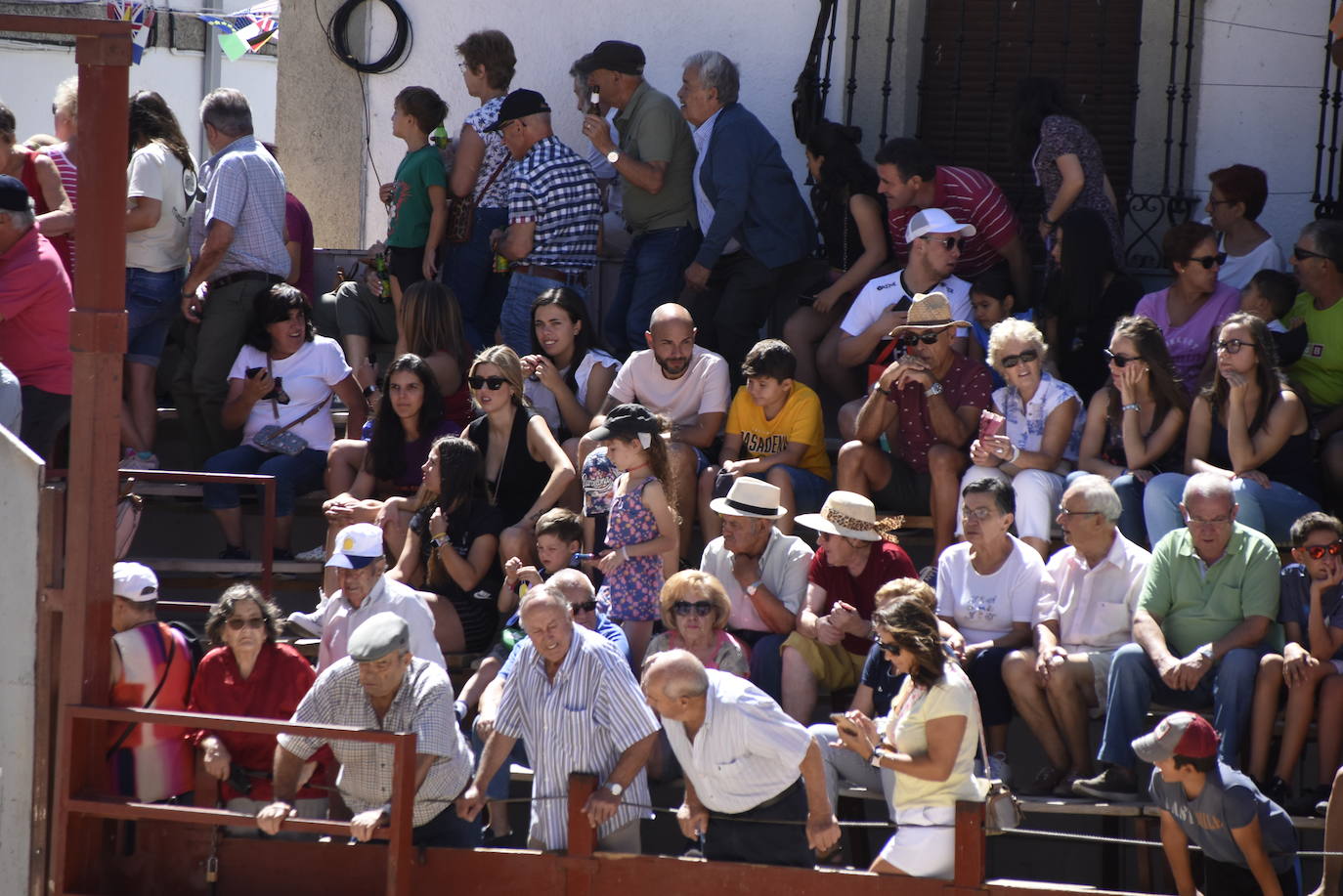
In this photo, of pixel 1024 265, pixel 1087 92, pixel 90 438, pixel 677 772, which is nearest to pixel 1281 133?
pixel 1087 92

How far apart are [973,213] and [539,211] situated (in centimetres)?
227

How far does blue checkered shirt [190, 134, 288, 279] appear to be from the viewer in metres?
8.47

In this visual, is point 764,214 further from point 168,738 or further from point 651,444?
point 168,738

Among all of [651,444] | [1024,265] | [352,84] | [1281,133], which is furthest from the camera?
[352,84]

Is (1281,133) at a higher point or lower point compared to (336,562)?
higher

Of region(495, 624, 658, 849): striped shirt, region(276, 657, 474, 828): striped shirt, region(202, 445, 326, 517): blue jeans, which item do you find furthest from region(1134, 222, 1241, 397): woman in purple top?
region(202, 445, 326, 517): blue jeans

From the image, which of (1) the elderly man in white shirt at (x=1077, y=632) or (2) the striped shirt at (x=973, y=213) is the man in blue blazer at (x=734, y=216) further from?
(1) the elderly man in white shirt at (x=1077, y=632)

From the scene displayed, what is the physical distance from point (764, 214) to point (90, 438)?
13.2ft

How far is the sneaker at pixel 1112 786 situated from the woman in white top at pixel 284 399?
3965 millimetres

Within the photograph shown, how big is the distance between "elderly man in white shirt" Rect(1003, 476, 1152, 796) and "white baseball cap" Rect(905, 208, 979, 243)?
5.75 feet

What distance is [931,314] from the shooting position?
750 cm

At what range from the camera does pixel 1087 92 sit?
372 inches

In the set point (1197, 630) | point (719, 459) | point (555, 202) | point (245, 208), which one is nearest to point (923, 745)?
point (1197, 630)

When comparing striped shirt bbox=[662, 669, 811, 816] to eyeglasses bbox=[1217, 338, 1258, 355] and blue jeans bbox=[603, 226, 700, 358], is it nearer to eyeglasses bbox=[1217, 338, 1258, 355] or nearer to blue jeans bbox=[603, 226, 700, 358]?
eyeglasses bbox=[1217, 338, 1258, 355]
